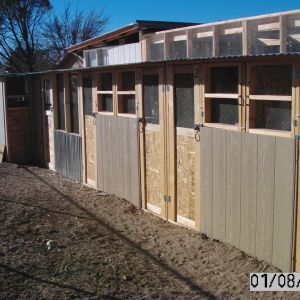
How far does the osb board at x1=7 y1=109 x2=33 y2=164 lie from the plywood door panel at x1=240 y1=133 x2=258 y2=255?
29.3 ft

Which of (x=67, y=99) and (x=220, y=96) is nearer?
(x=220, y=96)

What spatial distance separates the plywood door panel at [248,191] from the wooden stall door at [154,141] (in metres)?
1.94

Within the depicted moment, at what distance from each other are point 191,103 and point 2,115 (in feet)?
26.6

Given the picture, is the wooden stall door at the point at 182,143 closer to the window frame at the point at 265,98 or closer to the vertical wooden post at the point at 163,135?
the vertical wooden post at the point at 163,135

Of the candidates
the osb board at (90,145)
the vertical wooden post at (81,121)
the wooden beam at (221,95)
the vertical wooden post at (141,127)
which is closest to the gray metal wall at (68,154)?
the vertical wooden post at (81,121)

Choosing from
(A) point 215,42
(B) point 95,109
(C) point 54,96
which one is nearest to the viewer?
(A) point 215,42

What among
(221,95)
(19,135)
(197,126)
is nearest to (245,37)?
(221,95)

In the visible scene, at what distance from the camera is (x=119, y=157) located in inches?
365

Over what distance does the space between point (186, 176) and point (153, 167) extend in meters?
1.00

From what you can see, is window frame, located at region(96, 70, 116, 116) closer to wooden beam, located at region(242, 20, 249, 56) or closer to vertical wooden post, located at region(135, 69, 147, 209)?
vertical wooden post, located at region(135, 69, 147, 209)

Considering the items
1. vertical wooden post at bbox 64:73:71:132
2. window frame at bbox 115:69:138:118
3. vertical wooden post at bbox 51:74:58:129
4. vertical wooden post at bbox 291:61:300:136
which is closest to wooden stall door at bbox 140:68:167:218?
window frame at bbox 115:69:138:118

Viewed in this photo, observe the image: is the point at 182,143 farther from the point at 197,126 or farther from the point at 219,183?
the point at 219,183

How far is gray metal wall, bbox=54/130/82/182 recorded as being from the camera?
11.1 m

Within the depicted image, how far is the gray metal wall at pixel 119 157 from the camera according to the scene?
8.73m
